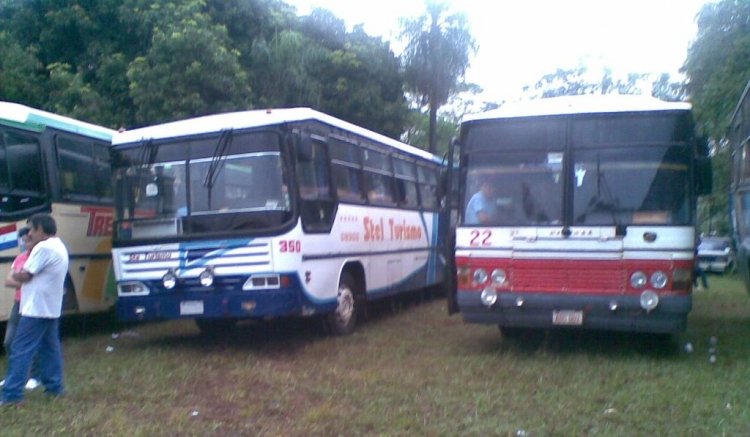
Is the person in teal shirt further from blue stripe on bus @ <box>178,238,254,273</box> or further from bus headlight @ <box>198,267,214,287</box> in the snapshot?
bus headlight @ <box>198,267,214,287</box>

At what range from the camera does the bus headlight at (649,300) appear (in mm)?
8508

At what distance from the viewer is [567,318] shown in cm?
886

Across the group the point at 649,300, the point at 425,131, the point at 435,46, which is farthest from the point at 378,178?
the point at 425,131

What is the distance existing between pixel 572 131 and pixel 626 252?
Result: 147cm

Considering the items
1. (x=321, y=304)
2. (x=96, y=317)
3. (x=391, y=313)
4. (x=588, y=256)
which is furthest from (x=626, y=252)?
(x=96, y=317)

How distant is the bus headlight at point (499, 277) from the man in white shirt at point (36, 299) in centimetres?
444

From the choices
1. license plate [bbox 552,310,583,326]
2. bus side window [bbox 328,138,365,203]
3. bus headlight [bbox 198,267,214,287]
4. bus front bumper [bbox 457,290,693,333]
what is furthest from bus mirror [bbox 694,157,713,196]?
bus headlight [bbox 198,267,214,287]

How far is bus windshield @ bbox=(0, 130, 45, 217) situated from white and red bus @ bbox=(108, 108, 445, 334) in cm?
A: 118

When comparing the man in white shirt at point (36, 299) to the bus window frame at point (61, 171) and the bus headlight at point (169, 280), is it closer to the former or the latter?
the bus headlight at point (169, 280)

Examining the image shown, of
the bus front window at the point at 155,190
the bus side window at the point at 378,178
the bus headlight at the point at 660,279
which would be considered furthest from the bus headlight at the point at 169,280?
the bus headlight at the point at 660,279

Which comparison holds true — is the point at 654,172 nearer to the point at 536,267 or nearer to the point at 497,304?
the point at 536,267

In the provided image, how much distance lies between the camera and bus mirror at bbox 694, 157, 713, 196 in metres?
8.72

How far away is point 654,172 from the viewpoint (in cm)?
880

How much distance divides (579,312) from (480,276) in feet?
3.72
